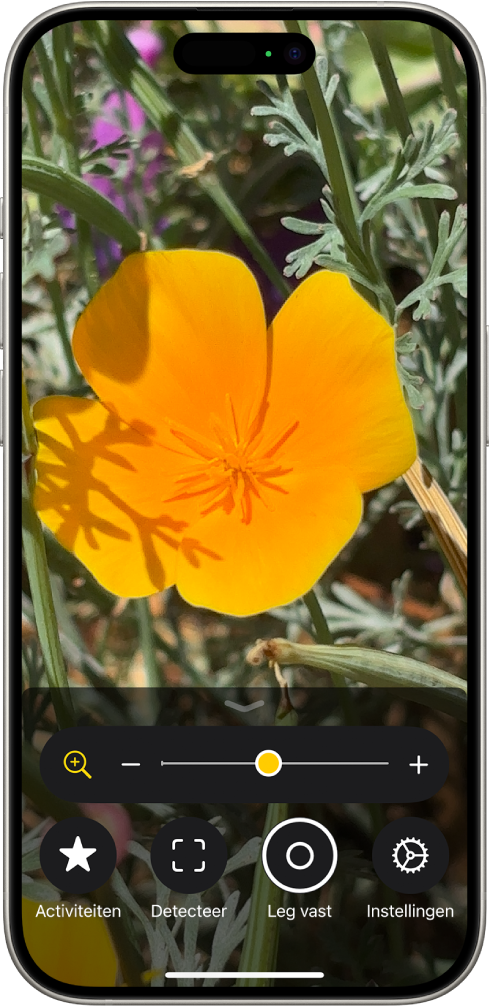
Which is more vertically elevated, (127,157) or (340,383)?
(127,157)

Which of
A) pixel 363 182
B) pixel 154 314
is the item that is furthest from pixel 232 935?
pixel 363 182

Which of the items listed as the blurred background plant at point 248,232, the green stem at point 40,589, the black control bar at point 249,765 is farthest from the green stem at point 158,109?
the black control bar at point 249,765

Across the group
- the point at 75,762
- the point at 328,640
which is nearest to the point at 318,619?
the point at 328,640

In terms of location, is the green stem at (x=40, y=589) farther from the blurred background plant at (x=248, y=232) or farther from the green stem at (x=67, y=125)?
the green stem at (x=67, y=125)

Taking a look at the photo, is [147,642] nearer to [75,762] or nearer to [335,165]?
[75,762]

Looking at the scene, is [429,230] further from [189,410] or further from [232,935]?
[232,935]

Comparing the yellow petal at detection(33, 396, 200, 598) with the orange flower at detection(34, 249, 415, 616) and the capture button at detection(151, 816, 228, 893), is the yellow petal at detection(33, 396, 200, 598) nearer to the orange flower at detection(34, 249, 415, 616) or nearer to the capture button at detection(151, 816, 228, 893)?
the orange flower at detection(34, 249, 415, 616)
